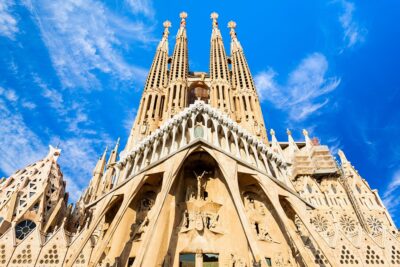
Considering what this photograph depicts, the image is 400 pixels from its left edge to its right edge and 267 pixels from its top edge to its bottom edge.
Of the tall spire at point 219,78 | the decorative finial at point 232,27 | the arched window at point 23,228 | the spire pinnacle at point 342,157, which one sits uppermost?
the decorative finial at point 232,27

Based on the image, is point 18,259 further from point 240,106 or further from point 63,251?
Result: point 240,106

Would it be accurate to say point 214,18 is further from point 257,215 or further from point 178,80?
point 257,215

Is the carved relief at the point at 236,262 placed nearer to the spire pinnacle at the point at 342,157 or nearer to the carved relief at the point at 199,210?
the carved relief at the point at 199,210

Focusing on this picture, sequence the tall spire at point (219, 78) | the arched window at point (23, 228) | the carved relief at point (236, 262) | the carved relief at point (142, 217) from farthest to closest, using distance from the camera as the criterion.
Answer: the tall spire at point (219, 78), the arched window at point (23, 228), the carved relief at point (142, 217), the carved relief at point (236, 262)

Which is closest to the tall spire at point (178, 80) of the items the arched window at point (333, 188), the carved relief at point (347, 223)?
the arched window at point (333, 188)

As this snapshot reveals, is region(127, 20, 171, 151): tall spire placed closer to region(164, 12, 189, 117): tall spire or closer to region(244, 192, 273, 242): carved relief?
region(164, 12, 189, 117): tall spire

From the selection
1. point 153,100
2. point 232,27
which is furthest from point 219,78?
point 232,27

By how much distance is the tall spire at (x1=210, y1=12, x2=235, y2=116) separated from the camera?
23.2m

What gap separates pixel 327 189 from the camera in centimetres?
2286

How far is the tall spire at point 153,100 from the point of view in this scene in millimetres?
20594

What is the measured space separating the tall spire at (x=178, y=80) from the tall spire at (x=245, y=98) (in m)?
5.26

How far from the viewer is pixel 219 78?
25641mm

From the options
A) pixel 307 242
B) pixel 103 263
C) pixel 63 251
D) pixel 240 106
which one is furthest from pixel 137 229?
pixel 240 106

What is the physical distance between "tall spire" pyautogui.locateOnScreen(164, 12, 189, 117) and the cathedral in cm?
280
